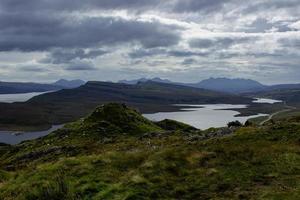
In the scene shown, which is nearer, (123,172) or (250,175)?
(250,175)

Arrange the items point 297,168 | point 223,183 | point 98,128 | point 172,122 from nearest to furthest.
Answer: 1. point 223,183
2. point 297,168
3. point 98,128
4. point 172,122

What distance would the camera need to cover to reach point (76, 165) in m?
31.6

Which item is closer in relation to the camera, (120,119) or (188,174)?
(188,174)

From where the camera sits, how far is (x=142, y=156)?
32.1m

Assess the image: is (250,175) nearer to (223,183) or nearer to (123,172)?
(223,183)

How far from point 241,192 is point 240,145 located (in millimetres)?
10740

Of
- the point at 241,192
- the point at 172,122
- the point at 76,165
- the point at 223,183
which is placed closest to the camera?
the point at 241,192

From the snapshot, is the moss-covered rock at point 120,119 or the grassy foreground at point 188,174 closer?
the grassy foreground at point 188,174

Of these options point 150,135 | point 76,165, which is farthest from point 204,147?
point 150,135

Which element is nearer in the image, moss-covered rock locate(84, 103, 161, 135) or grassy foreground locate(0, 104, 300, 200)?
grassy foreground locate(0, 104, 300, 200)

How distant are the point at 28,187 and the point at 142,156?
9174 mm

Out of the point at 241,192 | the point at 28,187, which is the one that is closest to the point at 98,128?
the point at 28,187

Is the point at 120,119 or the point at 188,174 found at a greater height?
the point at 120,119

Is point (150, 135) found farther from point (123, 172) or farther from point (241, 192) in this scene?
point (241, 192)
